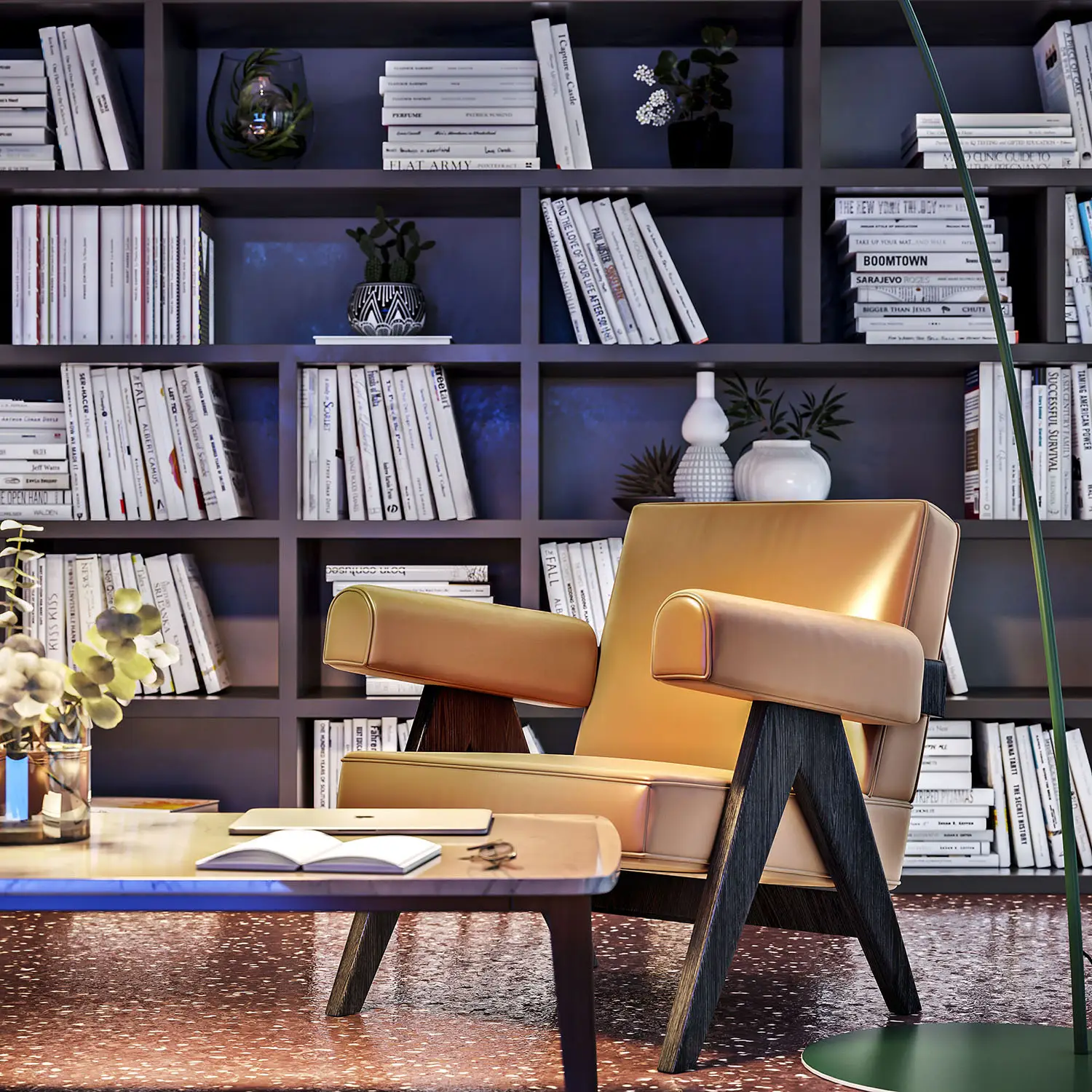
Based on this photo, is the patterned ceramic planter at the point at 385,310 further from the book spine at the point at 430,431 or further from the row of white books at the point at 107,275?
the row of white books at the point at 107,275

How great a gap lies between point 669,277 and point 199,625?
4.31 ft

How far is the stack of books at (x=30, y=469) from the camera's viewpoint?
302 cm

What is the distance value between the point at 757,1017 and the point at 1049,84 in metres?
2.28

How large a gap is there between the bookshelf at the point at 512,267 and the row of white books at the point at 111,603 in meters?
0.08

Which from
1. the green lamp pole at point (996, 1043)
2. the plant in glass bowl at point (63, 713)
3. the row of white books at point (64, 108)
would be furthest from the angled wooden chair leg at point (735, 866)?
the row of white books at point (64, 108)

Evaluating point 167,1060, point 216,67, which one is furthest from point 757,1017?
point 216,67

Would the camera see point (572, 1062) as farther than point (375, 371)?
No

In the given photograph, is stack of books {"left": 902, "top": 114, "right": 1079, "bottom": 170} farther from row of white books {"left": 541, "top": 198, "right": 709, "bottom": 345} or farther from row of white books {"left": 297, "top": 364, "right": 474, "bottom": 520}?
row of white books {"left": 297, "top": 364, "right": 474, "bottom": 520}

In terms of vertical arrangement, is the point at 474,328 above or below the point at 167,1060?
above

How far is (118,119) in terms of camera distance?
3053 mm

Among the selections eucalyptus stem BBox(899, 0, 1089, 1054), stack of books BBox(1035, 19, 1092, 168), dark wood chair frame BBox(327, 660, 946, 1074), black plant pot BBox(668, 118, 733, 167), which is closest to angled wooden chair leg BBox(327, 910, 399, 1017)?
dark wood chair frame BBox(327, 660, 946, 1074)

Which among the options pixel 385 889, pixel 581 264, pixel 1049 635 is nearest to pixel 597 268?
pixel 581 264

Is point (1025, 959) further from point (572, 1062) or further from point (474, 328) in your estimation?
point (474, 328)

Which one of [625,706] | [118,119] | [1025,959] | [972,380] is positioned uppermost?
[118,119]
